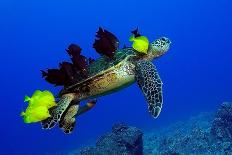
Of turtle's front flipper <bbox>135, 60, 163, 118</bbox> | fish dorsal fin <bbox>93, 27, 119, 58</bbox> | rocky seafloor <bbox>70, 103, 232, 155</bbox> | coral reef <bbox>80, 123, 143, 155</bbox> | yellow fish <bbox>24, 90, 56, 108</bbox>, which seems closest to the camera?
turtle's front flipper <bbox>135, 60, 163, 118</bbox>

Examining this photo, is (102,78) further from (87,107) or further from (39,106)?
(39,106)

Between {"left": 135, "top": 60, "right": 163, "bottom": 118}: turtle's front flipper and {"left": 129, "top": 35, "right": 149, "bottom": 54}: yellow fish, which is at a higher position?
{"left": 129, "top": 35, "right": 149, "bottom": 54}: yellow fish

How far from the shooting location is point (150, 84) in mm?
4965

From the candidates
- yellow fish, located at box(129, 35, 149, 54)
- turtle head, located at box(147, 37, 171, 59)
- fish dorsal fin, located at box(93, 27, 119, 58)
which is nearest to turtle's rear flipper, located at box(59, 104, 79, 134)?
fish dorsal fin, located at box(93, 27, 119, 58)

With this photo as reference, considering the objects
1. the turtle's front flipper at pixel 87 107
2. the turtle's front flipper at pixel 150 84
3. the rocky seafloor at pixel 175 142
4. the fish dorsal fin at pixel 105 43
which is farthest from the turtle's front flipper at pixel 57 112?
the rocky seafloor at pixel 175 142

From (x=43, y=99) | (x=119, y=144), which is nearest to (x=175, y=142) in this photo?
(x=119, y=144)

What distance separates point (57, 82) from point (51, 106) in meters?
0.46

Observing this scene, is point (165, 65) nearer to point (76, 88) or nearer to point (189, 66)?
point (189, 66)

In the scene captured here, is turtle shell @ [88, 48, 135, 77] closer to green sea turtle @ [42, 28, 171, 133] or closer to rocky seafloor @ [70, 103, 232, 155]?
green sea turtle @ [42, 28, 171, 133]

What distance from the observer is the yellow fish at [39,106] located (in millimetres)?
5051

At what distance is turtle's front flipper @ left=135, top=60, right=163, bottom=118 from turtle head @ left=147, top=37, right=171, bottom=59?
0.35 meters

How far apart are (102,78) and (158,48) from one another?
1168mm

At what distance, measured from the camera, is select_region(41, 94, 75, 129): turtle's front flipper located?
508cm

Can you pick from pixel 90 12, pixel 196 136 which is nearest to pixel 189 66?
pixel 90 12
